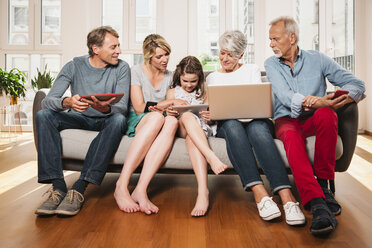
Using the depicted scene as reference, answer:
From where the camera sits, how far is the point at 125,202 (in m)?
1.85

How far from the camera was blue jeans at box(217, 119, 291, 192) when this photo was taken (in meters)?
1.75

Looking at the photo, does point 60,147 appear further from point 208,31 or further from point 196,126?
point 208,31

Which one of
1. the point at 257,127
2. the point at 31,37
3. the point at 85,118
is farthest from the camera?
the point at 31,37

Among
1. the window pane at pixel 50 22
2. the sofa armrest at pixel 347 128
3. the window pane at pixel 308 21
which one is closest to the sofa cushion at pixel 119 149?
the sofa armrest at pixel 347 128


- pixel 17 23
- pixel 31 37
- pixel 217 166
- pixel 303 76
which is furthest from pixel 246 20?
pixel 217 166

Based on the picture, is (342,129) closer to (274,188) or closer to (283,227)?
(274,188)

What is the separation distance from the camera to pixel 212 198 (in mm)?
2090

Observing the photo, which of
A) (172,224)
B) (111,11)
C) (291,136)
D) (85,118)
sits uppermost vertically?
(111,11)

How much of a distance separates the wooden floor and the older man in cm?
13

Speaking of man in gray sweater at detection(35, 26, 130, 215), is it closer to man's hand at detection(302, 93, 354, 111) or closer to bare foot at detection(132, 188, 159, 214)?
bare foot at detection(132, 188, 159, 214)

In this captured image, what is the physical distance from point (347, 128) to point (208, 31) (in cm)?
365

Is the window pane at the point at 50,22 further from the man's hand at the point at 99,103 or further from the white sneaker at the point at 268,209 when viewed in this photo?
the white sneaker at the point at 268,209

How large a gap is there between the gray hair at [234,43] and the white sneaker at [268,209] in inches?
36.6

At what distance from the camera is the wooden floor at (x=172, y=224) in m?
1.45
